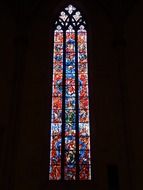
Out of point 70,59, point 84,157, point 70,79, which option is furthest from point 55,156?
point 70,59

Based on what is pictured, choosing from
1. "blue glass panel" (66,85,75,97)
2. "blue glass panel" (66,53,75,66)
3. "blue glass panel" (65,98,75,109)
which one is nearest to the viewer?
"blue glass panel" (65,98,75,109)

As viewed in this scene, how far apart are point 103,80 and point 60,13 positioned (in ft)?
10.6

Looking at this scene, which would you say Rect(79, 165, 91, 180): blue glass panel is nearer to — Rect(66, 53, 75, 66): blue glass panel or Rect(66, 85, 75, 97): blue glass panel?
Rect(66, 85, 75, 97): blue glass panel

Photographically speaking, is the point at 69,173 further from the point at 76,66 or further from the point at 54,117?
the point at 76,66

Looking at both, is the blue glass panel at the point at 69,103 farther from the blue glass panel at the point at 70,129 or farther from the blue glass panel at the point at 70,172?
the blue glass panel at the point at 70,172

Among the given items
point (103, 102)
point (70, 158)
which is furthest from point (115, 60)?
point (70, 158)

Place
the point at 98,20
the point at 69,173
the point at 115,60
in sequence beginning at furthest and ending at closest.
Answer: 1. the point at 98,20
2. the point at 115,60
3. the point at 69,173

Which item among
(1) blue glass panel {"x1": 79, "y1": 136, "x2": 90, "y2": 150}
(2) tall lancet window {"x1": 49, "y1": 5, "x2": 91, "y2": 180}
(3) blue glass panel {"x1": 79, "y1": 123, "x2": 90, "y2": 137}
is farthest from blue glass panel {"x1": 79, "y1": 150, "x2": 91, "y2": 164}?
(3) blue glass panel {"x1": 79, "y1": 123, "x2": 90, "y2": 137}

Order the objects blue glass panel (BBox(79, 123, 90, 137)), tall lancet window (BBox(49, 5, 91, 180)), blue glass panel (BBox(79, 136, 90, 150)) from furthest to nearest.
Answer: blue glass panel (BBox(79, 123, 90, 137)) < blue glass panel (BBox(79, 136, 90, 150)) < tall lancet window (BBox(49, 5, 91, 180))

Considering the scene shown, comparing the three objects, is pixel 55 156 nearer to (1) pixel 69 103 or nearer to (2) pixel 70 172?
(2) pixel 70 172

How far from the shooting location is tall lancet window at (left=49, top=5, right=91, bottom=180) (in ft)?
31.7

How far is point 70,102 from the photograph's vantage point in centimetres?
1066

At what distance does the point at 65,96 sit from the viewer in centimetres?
1076

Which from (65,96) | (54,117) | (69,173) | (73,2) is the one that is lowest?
(69,173)
